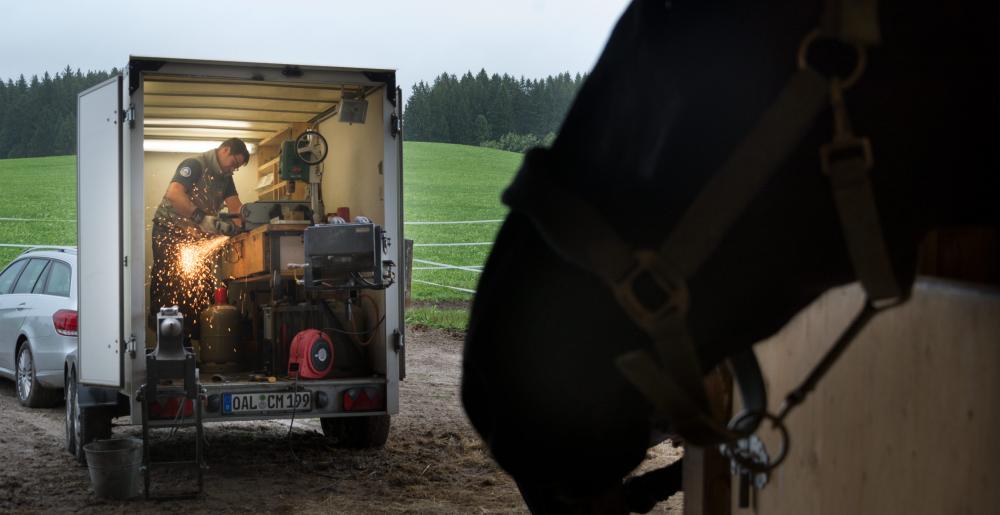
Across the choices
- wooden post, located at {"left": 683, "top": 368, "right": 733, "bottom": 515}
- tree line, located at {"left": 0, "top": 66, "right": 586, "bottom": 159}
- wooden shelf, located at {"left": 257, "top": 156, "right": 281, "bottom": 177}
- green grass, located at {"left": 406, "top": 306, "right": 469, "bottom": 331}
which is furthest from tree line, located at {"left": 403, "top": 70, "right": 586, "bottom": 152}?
wooden post, located at {"left": 683, "top": 368, "right": 733, "bottom": 515}

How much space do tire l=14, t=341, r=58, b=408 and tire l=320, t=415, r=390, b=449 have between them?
353 centimetres

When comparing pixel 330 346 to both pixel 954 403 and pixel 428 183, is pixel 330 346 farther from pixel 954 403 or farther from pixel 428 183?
pixel 428 183

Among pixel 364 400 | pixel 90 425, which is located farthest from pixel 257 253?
pixel 90 425

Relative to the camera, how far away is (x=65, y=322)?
9.37m

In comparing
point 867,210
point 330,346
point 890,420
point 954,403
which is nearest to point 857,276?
point 867,210

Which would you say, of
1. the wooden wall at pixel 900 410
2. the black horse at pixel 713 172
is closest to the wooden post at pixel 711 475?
the wooden wall at pixel 900 410

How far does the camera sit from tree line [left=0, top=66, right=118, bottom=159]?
60.4 m

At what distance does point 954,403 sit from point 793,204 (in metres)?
0.93

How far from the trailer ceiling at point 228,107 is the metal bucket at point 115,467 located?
8.90 ft

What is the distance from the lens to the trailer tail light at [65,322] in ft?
30.5

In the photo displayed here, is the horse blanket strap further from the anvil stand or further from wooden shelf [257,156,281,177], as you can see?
wooden shelf [257,156,281,177]

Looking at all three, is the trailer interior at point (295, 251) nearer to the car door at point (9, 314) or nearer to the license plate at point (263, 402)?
the license plate at point (263, 402)

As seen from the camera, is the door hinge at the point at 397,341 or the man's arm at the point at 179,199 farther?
the man's arm at the point at 179,199

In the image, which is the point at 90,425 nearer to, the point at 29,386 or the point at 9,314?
the point at 29,386
